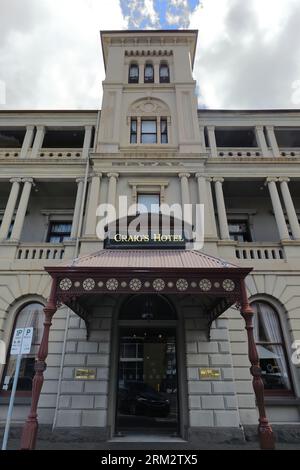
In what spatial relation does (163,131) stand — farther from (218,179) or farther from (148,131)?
(218,179)

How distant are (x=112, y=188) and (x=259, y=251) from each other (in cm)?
753

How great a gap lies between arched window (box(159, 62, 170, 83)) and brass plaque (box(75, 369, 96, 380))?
687 inches

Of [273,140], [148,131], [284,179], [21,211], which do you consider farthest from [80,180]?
[273,140]

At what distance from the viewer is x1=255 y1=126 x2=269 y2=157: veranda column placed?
15680 mm

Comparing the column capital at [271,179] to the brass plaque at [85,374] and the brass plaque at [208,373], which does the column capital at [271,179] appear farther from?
the brass plaque at [85,374]

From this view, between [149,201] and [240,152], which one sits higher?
[240,152]

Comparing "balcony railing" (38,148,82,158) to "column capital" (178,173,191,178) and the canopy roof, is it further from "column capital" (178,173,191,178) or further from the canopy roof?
the canopy roof

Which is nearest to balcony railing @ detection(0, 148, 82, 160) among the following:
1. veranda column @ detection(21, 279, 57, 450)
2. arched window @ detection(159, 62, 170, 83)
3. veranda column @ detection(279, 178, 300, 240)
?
arched window @ detection(159, 62, 170, 83)

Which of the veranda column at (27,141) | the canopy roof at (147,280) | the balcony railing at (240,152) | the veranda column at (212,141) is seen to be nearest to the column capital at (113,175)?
the veranda column at (27,141)

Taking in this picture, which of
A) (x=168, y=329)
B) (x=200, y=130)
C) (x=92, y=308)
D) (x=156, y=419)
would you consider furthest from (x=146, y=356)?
(x=200, y=130)

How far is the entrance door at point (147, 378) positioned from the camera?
11109 mm

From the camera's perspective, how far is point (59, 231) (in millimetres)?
15289

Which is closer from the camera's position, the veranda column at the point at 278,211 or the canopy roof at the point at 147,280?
the canopy roof at the point at 147,280

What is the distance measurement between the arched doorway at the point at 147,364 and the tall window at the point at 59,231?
221 inches
